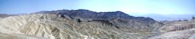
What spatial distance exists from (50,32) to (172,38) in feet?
180

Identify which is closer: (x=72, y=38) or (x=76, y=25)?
(x=72, y=38)

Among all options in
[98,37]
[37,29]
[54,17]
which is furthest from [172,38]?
[54,17]

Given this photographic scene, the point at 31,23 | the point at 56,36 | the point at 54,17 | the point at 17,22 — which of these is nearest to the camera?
the point at 56,36

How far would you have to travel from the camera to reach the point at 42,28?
488 feet

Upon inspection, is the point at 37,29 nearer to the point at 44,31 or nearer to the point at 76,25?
the point at 44,31

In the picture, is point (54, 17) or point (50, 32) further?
point (54, 17)

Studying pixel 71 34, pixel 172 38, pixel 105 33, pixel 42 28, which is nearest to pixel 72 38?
pixel 71 34

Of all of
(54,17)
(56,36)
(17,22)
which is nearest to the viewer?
(56,36)

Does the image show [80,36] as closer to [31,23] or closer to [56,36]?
[56,36]

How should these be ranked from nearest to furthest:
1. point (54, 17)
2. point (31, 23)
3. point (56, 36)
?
point (56, 36) → point (31, 23) → point (54, 17)

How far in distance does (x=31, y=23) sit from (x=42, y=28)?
28.1ft

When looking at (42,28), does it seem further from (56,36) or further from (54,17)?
(54,17)

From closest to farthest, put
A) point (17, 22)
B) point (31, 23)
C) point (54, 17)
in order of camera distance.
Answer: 1. point (31, 23)
2. point (17, 22)
3. point (54, 17)

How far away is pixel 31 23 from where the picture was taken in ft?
506
